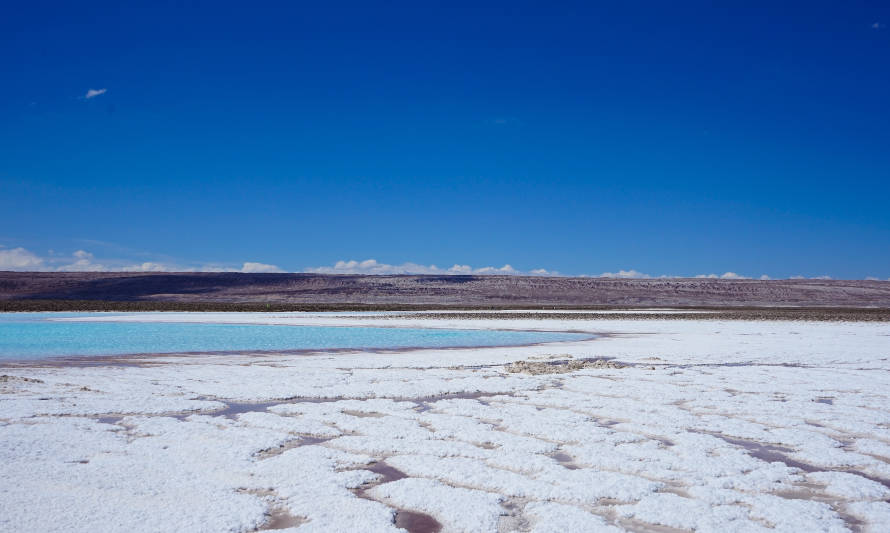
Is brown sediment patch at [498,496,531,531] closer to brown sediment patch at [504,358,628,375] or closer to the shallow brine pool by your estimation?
brown sediment patch at [504,358,628,375]

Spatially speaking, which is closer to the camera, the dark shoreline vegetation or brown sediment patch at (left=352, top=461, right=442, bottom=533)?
brown sediment patch at (left=352, top=461, right=442, bottom=533)

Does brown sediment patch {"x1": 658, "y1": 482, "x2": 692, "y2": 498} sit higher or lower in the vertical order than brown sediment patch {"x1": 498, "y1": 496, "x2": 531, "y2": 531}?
higher

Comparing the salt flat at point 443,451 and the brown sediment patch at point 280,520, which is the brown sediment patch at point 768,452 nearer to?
the salt flat at point 443,451

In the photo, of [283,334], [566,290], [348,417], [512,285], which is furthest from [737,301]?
[348,417]

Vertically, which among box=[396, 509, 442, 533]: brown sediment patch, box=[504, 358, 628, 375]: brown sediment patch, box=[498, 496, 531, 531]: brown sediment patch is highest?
box=[504, 358, 628, 375]: brown sediment patch

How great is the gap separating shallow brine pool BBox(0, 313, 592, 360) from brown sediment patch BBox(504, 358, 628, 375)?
3.55 m

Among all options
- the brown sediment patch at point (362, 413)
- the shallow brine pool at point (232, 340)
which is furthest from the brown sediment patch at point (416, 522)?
the shallow brine pool at point (232, 340)

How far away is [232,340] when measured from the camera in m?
15.0

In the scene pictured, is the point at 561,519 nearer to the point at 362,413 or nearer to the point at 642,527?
the point at 642,527

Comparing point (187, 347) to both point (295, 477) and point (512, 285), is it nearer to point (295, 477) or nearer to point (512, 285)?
point (295, 477)

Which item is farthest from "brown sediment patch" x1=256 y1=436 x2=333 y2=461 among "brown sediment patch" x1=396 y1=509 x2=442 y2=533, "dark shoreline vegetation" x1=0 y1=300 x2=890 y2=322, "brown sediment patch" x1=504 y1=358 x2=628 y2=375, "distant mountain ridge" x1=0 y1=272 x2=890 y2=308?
"distant mountain ridge" x1=0 y1=272 x2=890 y2=308

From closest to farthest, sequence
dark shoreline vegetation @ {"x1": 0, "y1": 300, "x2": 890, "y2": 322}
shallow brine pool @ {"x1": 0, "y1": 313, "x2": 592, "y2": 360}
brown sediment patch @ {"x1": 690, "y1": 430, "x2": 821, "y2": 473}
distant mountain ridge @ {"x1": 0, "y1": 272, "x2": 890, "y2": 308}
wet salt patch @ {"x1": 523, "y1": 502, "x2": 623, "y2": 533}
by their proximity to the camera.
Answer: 1. wet salt patch @ {"x1": 523, "y1": 502, "x2": 623, "y2": 533}
2. brown sediment patch @ {"x1": 690, "y1": 430, "x2": 821, "y2": 473}
3. shallow brine pool @ {"x1": 0, "y1": 313, "x2": 592, "y2": 360}
4. dark shoreline vegetation @ {"x1": 0, "y1": 300, "x2": 890, "y2": 322}
5. distant mountain ridge @ {"x1": 0, "y1": 272, "x2": 890, "y2": 308}

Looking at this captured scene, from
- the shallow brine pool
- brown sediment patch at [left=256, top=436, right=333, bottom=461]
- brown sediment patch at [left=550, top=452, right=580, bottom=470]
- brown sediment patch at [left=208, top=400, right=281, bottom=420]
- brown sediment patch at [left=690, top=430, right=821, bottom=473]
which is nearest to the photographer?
brown sediment patch at [left=550, top=452, right=580, bottom=470]

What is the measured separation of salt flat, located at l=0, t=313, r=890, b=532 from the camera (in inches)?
131
